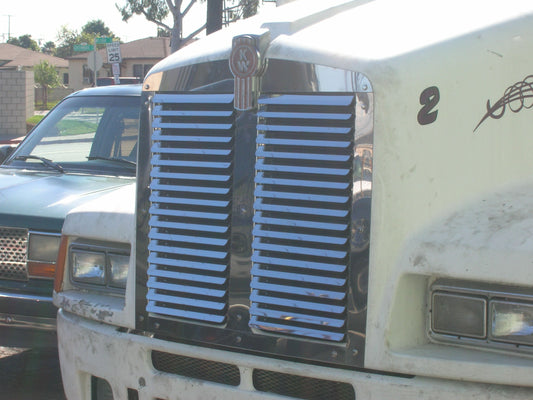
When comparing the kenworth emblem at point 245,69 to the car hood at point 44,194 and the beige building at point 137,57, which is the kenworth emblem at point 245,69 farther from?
the beige building at point 137,57

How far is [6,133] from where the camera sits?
1106 inches

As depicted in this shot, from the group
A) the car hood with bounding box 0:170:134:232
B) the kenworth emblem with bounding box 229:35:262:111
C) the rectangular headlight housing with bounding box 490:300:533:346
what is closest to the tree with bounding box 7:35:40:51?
the car hood with bounding box 0:170:134:232

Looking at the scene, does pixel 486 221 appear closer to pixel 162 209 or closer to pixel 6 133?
pixel 162 209

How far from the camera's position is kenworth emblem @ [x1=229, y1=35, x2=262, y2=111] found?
9.34ft

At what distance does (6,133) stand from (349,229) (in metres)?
27.3

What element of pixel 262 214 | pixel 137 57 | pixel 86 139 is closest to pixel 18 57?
pixel 137 57

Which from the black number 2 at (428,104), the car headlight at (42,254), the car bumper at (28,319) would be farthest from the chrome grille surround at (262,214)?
the car headlight at (42,254)

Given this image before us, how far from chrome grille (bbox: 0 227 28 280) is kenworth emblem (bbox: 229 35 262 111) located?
2620mm

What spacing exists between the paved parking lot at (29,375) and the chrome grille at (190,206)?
222cm

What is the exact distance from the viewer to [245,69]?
113 inches

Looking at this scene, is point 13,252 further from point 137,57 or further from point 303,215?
point 137,57

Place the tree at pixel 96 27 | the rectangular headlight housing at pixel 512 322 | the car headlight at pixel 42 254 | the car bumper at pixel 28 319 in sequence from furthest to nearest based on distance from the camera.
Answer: the tree at pixel 96 27 → the car headlight at pixel 42 254 → the car bumper at pixel 28 319 → the rectangular headlight housing at pixel 512 322

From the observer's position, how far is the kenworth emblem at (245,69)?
9.34 ft

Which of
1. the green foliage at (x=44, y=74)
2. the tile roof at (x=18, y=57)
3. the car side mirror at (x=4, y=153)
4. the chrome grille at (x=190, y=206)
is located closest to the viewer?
the chrome grille at (x=190, y=206)
